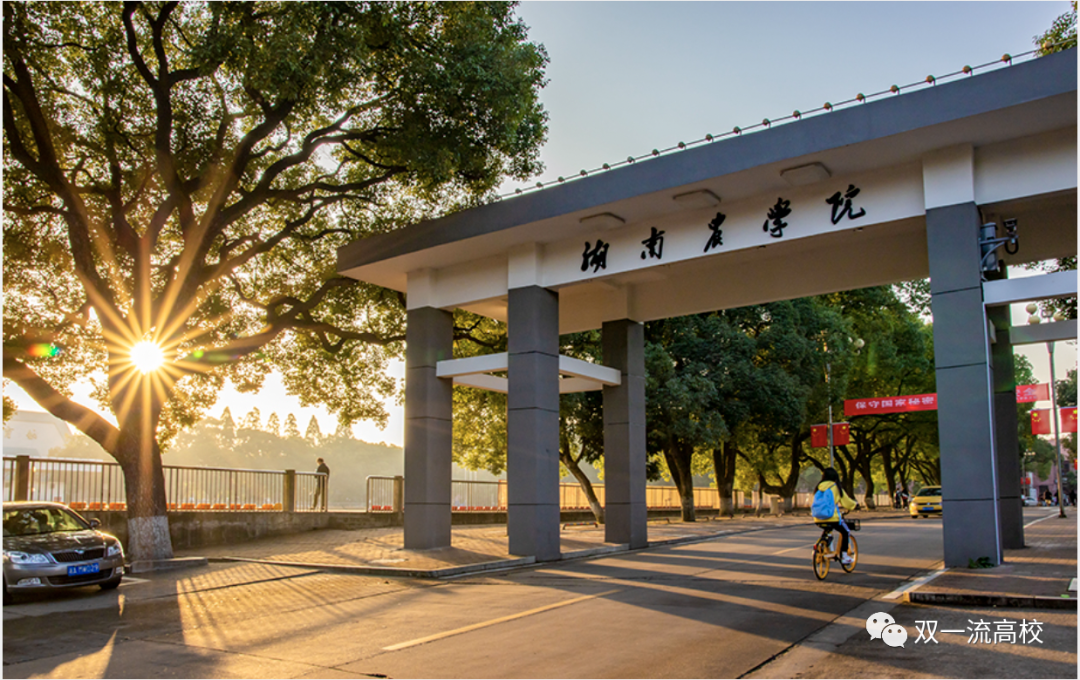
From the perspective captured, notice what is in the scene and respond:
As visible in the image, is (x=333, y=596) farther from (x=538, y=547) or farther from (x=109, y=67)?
(x=109, y=67)

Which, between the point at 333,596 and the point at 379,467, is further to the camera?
the point at 379,467

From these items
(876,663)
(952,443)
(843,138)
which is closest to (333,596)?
(876,663)

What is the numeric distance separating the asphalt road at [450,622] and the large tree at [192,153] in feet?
16.2

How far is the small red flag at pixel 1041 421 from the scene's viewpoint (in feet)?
106

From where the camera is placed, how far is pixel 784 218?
13.1 m

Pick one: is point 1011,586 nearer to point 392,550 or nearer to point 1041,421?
point 392,550

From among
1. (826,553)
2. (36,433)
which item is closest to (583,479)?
(826,553)

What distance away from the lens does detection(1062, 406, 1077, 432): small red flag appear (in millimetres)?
30156

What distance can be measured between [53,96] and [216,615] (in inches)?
479

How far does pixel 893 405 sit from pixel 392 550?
21222mm

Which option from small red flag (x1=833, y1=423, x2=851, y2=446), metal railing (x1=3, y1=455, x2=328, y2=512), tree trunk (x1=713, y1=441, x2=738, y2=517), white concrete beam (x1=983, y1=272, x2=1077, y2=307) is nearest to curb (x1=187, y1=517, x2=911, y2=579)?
metal railing (x1=3, y1=455, x2=328, y2=512)

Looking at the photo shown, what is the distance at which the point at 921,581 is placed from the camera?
401 inches

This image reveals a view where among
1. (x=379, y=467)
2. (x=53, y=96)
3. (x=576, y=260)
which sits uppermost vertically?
(x=53, y=96)

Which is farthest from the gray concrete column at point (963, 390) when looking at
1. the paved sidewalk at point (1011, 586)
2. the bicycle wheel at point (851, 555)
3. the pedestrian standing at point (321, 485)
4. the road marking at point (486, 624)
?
the pedestrian standing at point (321, 485)
